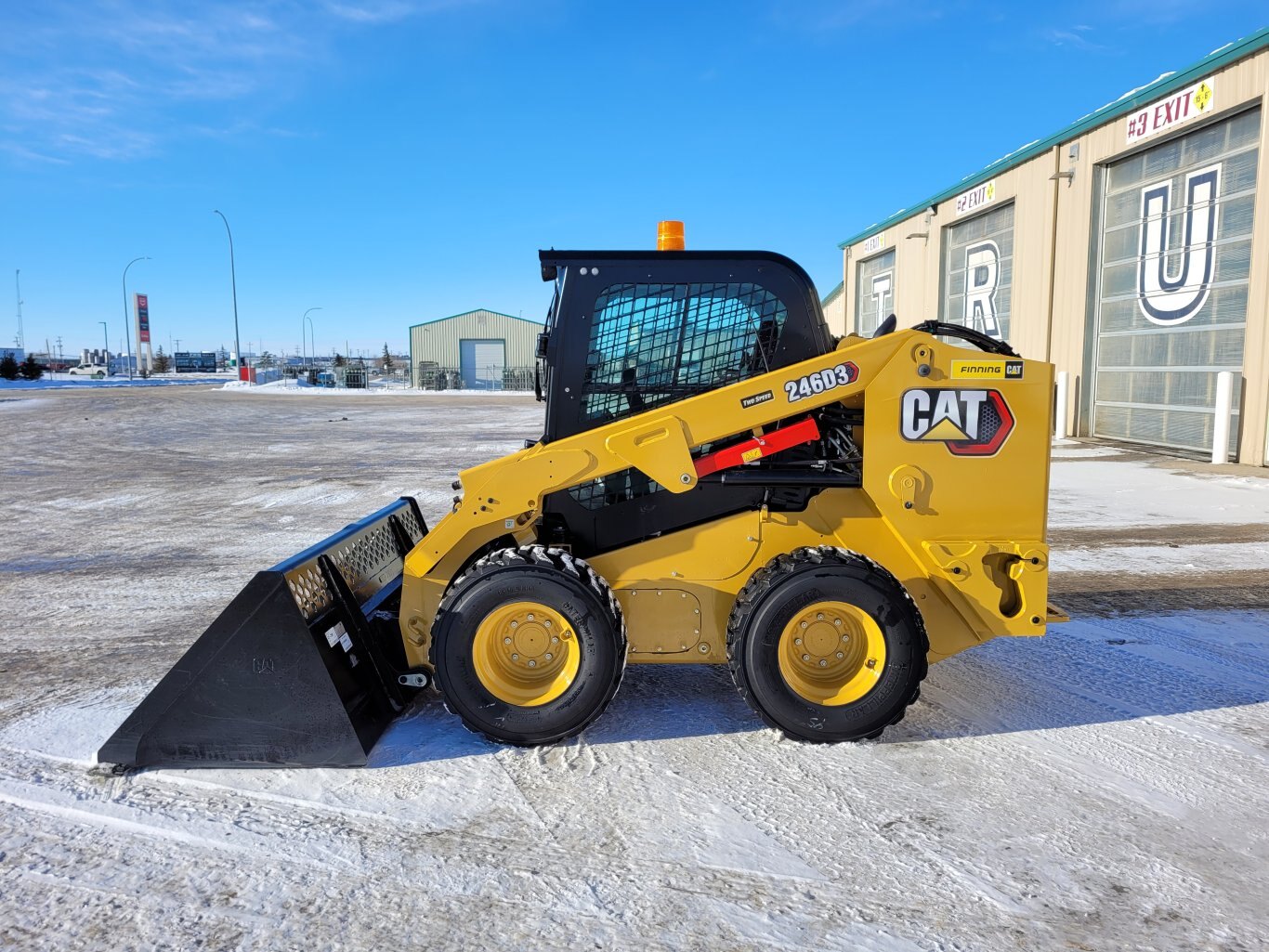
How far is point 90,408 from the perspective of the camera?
92.4 feet

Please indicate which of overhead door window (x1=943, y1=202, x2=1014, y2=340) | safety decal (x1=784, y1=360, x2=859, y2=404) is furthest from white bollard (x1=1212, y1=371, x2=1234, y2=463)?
safety decal (x1=784, y1=360, x2=859, y2=404)

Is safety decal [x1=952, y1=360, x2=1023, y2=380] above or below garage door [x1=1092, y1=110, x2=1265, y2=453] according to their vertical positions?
below

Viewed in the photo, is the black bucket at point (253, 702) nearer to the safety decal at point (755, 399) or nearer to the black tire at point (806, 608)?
the black tire at point (806, 608)

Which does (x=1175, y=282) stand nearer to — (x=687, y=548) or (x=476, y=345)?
(x=687, y=548)

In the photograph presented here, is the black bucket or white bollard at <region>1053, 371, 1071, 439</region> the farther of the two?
white bollard at <region>1053, 371, 1071, 439</region>

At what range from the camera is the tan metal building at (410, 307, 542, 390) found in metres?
63.8

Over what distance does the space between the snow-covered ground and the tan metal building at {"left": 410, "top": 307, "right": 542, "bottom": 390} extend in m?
59.0

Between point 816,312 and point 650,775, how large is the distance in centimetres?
209

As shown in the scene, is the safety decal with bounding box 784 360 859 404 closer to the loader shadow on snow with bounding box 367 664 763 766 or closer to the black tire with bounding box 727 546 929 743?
the black tire with bounding box 727 546 929 743

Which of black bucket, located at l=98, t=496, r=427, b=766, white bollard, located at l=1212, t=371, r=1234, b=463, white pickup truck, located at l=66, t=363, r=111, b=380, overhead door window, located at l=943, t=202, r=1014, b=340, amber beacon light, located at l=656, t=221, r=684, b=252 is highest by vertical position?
overhead door window, located at l=943, t=202, r=1014, b=340

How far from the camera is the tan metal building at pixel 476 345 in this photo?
6381 centimetres

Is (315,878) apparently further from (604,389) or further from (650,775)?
(604,389)

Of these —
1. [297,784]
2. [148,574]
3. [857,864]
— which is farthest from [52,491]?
[857,864]

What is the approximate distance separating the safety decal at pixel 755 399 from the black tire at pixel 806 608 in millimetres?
652
